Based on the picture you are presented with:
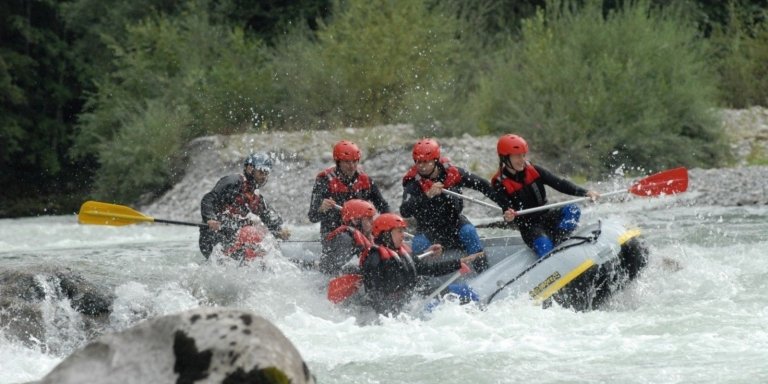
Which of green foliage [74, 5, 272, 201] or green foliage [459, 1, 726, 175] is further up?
green foliage [459, 1, 726, 175]

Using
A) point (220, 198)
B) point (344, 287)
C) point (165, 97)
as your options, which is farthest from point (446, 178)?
point (165, 97)

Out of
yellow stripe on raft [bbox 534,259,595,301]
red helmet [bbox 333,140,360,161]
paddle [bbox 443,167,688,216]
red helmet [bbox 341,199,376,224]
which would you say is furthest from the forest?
yellow stripe on raft [bbox 534,259,595,301]

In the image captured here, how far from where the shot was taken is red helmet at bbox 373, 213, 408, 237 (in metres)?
9.77

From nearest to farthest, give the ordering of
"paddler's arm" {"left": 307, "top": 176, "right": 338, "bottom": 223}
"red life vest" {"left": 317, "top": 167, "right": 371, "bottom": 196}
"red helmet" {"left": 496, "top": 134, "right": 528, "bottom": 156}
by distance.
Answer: "red helmet" {"left": 496, "top": 134, "right": 528, "bottom": 156} < "paddler's arm" {"left": 307, "top": 176, "right": 338, "bottom": 223} < "red life vest" {"left": 317, "top": 167, "right": 371, "bottom": 196}

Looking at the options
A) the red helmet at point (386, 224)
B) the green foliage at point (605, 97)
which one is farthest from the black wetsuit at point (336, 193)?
the green foliage at point (605, 97)

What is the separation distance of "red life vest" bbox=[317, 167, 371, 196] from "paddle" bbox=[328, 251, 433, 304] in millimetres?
1664

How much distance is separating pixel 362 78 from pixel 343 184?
13.4 meters

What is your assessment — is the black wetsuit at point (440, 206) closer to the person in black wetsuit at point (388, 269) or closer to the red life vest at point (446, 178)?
the red life vest at point (446, 178)

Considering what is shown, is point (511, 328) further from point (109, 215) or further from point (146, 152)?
point (146, 152)

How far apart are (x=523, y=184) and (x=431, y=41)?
15.1 meters

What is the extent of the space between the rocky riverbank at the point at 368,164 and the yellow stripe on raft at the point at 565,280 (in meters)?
8.76

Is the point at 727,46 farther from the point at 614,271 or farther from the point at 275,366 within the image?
the point at 275,366

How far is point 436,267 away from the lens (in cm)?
1013

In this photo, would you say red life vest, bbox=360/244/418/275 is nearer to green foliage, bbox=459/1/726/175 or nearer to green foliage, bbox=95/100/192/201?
green foliage, bbox=459/1/726/175
